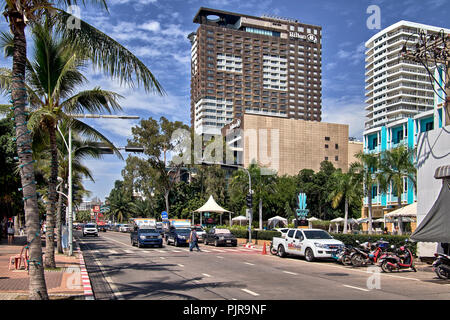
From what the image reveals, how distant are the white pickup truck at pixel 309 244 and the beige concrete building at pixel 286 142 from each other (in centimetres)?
7152

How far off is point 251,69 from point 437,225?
134m

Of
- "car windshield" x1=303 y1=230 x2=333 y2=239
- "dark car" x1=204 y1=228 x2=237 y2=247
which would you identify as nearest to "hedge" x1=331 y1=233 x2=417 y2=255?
"car windshield" x1=303 y1=230 x2=333 y2=239

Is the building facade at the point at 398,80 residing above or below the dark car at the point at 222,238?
above

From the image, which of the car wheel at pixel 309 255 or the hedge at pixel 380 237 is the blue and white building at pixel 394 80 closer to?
the hedge at pixel 380 237

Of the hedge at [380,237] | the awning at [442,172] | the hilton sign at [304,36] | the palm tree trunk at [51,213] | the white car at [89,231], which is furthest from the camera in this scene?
the hilton sign at [304,36]

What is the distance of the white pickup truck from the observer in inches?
859

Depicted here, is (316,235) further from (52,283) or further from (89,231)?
(89,231)

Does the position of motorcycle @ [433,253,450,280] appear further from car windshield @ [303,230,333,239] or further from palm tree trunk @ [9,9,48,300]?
palm tree trunk @ [9,9,48,300]

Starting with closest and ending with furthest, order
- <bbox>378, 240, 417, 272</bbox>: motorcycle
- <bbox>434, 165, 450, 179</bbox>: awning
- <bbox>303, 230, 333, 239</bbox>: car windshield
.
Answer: <bbox>378, 240, 417, 272</bbox>: motorcycle, <bbox>434, 165, 450, 179</bbox>: awning, <bbox>303, 230, 333, 239</bbox>: car windshield

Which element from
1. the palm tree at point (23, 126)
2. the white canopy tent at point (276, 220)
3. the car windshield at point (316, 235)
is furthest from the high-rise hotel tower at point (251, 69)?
the palm tree at point (23, 126)

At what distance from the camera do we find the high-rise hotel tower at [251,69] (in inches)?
5502

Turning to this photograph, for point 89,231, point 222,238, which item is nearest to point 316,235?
point 222,238

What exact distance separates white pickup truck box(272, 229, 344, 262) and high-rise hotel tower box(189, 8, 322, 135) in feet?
367
